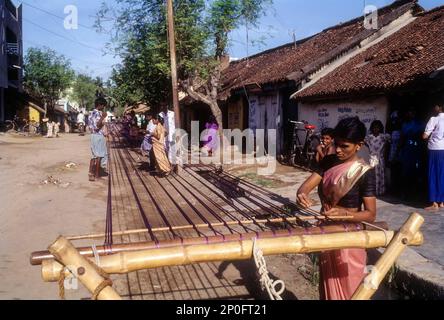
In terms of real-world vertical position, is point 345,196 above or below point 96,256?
above

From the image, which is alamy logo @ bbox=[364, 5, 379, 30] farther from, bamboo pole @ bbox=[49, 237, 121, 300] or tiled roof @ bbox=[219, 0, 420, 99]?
bamboo pole @ bbox=[49, 237, 121, 300]

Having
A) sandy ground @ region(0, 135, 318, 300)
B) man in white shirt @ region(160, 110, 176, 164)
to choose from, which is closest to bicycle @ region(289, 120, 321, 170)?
sandy ground @ region(0, 135, 318, 300)

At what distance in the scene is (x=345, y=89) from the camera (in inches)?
406

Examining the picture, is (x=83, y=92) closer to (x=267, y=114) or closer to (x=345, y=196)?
(x=267, y=114)

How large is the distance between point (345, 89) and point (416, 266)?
7045 millimetres

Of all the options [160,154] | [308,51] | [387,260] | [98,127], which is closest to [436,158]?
[387,260]

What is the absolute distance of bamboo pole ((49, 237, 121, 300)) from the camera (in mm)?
1584

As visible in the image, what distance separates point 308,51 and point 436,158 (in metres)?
10.6

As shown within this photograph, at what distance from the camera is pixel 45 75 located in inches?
1459

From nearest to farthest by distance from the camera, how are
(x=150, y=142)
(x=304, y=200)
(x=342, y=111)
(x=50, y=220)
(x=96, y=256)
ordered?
(x=96, y=256), (x=304, y=200), (x=50, y=220), (x=342, y=111), (x=150, y=142)

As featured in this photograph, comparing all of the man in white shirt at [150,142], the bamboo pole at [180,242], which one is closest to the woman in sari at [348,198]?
the bamboo pole at [180,242]

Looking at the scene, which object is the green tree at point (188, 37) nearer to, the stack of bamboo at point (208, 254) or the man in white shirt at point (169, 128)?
the man in white shirt at point (169, 128)

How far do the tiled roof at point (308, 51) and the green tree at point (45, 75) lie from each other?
74.9 ft
